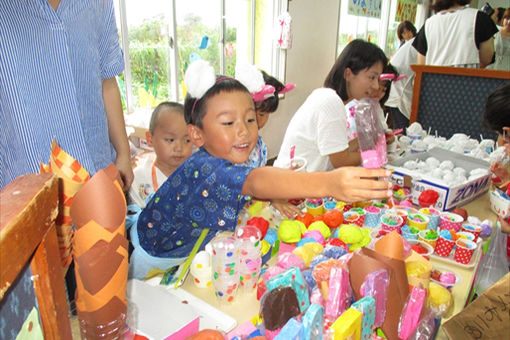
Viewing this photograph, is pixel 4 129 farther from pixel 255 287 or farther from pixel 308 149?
pixel 308 149

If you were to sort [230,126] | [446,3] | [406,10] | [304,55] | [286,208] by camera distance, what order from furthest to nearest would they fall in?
[406,10] → [304,55] → [446,3] → [286,208] → [230,126]

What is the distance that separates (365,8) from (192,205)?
6.01 meters

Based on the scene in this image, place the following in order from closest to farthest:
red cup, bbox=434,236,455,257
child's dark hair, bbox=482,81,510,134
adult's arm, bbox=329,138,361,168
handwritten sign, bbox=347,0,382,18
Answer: red cup, bbox=434,236,455,257, child's dark hair, bbox=482,81,510,134, adult's arm, bbox=329,138,361,168, handwritten sign, bbox=347,0,382,18

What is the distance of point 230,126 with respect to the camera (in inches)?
46.3

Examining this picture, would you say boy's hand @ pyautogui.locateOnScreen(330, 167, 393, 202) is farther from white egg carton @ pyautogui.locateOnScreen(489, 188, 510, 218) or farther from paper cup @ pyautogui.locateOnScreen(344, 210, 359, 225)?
white egg carton @ pyautogui.locateOnScreen(489, 188, 510, 218)

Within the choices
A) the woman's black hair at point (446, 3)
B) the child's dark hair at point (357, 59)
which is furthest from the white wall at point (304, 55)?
the child's dark hair at point (357, 59)

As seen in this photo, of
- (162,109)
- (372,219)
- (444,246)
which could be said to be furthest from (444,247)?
(162,109)

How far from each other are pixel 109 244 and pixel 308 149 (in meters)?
1.81

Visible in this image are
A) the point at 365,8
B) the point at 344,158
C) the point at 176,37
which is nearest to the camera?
the point at 344,158

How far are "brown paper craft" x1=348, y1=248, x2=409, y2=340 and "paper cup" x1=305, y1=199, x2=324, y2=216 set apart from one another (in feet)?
1.94

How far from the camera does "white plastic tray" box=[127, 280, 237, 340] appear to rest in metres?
0.78

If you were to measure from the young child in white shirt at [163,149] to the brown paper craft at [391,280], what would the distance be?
125 cm

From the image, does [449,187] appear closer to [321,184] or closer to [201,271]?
[321,184]

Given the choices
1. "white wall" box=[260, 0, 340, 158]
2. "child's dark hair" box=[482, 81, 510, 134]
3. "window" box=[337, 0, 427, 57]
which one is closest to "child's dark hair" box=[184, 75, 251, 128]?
"child's dark hair" box=[482, 81, 510, 134]
